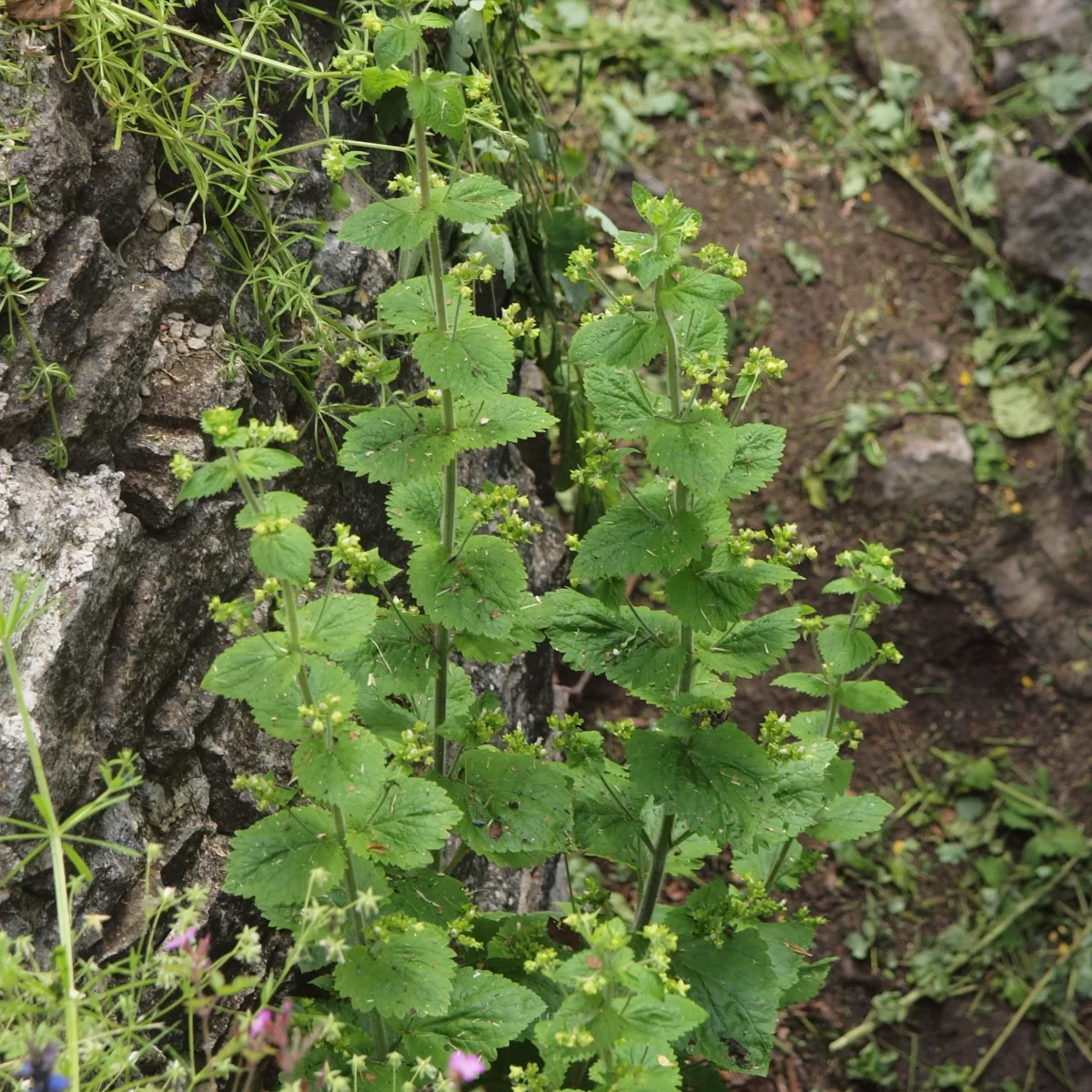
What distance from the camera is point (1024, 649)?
4.33 m

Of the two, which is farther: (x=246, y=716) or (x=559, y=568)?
(x=559, y=568)

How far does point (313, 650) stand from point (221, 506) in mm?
681

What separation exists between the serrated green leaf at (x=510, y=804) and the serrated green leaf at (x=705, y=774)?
0.16 meters

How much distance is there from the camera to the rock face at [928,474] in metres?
4.38

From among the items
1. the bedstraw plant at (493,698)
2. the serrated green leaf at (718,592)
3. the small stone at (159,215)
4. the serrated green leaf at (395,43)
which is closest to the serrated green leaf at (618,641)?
the bedstraw plant at (493,698)

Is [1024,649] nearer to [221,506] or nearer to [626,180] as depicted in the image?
[626,180]

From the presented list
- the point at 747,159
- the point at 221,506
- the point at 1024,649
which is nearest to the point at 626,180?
the point at 747,159

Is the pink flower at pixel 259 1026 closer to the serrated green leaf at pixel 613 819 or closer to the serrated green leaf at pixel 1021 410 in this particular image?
the serrated green leaf at pixel 613 819

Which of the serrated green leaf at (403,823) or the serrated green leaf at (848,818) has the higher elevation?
the serrated green leaf at (403,823)

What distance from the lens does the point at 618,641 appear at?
2.18 metres

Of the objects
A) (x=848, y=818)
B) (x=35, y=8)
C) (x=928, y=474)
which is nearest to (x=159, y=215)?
(x=35, y=8)

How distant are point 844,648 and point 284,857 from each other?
1142 mm

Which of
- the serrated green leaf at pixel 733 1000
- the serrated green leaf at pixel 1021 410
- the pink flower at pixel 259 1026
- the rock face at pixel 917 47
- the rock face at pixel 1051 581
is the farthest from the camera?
the rock face at pixel 917 47

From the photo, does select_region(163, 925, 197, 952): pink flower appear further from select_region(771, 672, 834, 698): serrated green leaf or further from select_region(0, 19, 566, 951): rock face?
select_region(771, 672, 834, 698): serrated green leaf
